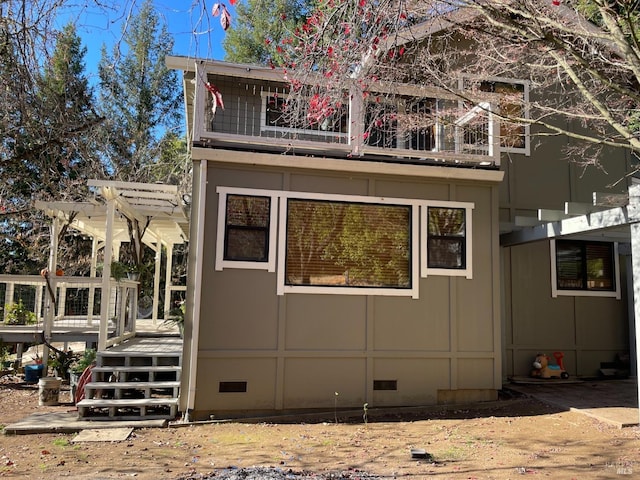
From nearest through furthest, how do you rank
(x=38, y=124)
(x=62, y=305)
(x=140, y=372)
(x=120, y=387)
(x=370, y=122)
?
(x=38, y=124), (x=120, y=387), (x=140, y=372), (x=370, y=122), (x=62, y=305)

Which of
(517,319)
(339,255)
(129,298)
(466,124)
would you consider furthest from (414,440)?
(129,298)

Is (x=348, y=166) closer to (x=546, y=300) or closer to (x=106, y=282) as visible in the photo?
(x=106, y=282)

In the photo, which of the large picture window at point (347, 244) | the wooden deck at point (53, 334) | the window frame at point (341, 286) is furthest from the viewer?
the wooden deck at point (53, 334)

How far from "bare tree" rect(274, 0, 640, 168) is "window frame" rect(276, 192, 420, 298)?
4.30 ft

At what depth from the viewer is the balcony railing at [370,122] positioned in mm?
7113

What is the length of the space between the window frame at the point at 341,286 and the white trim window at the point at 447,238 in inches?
5.5

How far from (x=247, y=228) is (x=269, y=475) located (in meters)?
3.67

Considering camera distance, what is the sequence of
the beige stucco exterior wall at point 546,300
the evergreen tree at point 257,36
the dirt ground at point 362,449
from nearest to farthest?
the dirt ground at point 362,449, the beige stucco exterior wall at point 546,300, the evergreen tree at point 257,36

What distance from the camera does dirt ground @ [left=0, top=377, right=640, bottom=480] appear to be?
4785mm

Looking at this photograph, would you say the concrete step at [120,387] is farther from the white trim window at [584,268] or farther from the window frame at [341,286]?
the white trim window at [584,268]

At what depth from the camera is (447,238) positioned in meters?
7.83

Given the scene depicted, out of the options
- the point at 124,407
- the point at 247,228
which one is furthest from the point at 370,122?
the point at 124,407

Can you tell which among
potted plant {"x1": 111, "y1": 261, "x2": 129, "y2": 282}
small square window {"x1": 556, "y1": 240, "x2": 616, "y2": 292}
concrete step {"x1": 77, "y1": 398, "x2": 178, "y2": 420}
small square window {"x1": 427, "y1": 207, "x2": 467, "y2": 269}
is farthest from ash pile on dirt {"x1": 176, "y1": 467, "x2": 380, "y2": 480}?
small square window {"x1": 556, "y1": 240, "x2": 616, "y2": 292}

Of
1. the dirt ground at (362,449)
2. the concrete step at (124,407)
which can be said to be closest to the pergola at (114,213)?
the concrete step at (124,407)
